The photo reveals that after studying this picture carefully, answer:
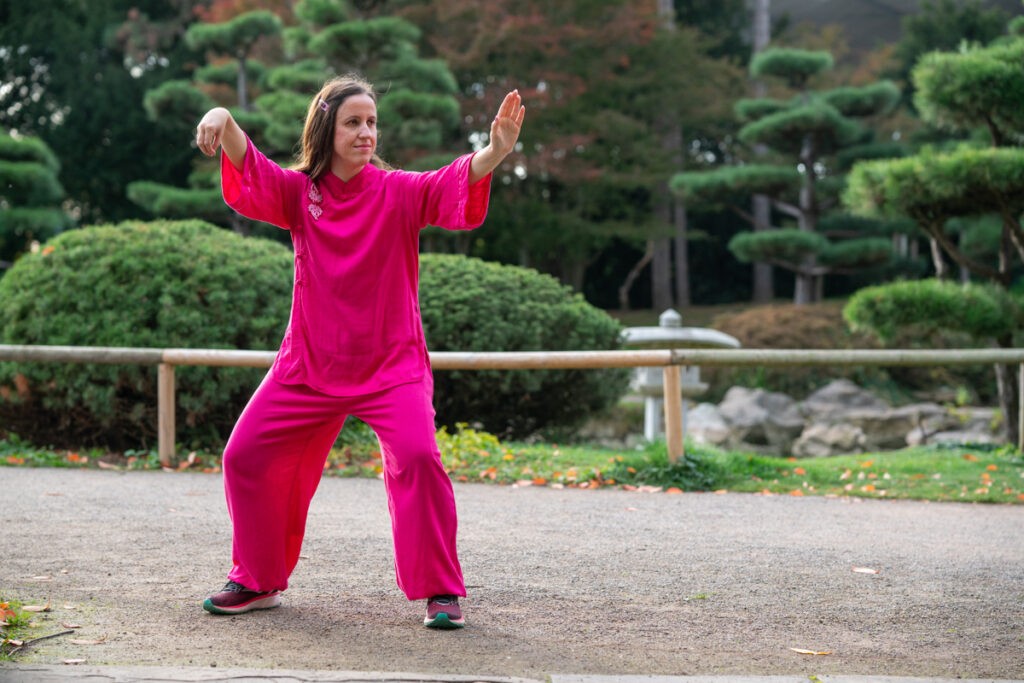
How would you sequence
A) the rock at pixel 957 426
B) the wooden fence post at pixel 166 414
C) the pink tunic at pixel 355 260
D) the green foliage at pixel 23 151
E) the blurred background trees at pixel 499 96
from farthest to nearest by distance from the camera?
1. the blurred background trees at pixel 499 96
2. the green foliage at pixel 23 151
3. the rock at pixel 957 426
4. the wooden fence post at pixel 166 414
5. the pink tunic at pixel 355 260

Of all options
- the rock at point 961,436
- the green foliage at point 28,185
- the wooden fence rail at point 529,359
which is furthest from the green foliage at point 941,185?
the green foliage at point 28,185

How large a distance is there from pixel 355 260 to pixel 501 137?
0.58 meters

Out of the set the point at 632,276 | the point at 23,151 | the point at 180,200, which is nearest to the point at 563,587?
the point at 23,151

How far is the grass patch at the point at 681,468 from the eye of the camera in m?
6.52

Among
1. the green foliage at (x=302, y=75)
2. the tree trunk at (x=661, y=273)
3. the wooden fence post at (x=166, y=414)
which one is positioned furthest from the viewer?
the tree trunk at (x=661, y=273)

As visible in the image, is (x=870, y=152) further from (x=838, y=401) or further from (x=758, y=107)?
(x=838, y=401)

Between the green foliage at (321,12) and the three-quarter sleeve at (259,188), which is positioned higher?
the green foliage at (321,12)

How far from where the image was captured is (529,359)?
21.6 feet

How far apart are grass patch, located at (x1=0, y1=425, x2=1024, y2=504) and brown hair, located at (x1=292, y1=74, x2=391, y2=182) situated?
3.52 m

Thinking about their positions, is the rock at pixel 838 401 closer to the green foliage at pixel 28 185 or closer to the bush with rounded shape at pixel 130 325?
the bush with rounded shape at pixel 130 325

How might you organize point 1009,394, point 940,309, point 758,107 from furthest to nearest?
point 758,107
point 1009,394
point 940,309

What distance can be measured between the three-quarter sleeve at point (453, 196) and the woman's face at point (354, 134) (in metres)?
0.18

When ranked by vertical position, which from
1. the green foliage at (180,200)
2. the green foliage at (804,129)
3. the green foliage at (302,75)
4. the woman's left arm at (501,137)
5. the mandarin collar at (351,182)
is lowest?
the mandarin collar at (351,182)

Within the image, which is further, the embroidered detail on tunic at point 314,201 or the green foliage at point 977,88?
the green foliage at point 977,88
